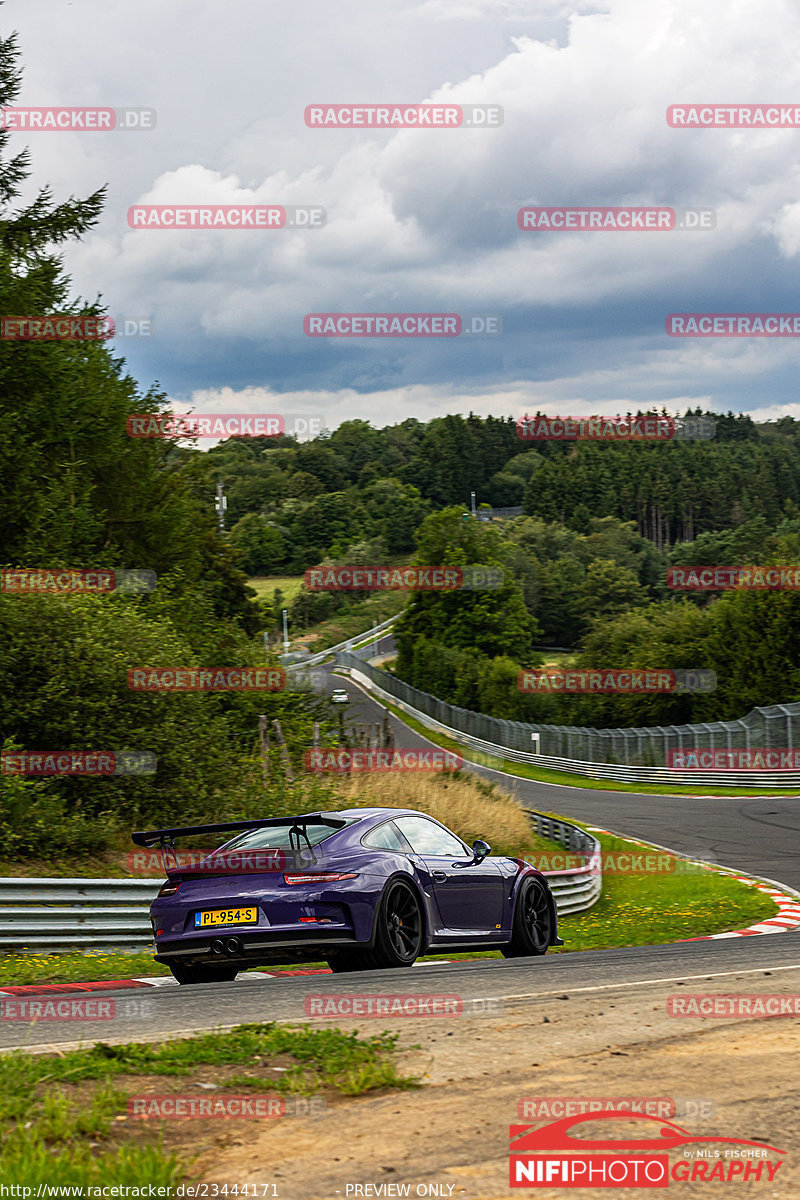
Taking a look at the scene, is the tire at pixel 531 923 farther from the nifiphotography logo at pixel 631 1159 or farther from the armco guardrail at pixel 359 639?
the armco guardrail at pixel 359 639

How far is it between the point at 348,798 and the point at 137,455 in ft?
50.5

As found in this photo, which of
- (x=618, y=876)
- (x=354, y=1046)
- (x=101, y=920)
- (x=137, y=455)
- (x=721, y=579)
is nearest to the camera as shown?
(x=354, y=1046)

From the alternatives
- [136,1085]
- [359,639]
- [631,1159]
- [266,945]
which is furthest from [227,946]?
[359,639]

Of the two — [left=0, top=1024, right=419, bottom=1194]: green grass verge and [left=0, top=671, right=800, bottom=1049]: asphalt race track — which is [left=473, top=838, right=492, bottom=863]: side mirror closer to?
[left=0, top=671, right=800, bottom=1049]: asphalt race track

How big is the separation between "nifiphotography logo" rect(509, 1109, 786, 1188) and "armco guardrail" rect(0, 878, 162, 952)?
8383 mm

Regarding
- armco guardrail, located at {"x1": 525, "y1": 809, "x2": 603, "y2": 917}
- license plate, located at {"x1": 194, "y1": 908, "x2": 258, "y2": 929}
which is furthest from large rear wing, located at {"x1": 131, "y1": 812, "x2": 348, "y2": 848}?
armco guardrail, located at {"x1": 525, "y1": 809, "x2": 603, "y2": 917}

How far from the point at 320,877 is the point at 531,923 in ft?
10.6

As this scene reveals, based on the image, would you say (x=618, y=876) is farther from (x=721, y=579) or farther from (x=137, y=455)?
(x=721, y=579)

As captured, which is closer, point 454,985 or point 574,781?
point 454,985

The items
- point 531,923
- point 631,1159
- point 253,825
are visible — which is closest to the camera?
point 631,1159

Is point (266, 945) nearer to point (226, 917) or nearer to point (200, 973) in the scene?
point (226, 917)

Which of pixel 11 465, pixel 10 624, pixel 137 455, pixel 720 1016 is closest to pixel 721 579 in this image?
pixel 137 455

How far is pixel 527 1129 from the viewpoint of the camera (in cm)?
441

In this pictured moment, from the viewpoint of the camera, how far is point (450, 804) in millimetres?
23125
